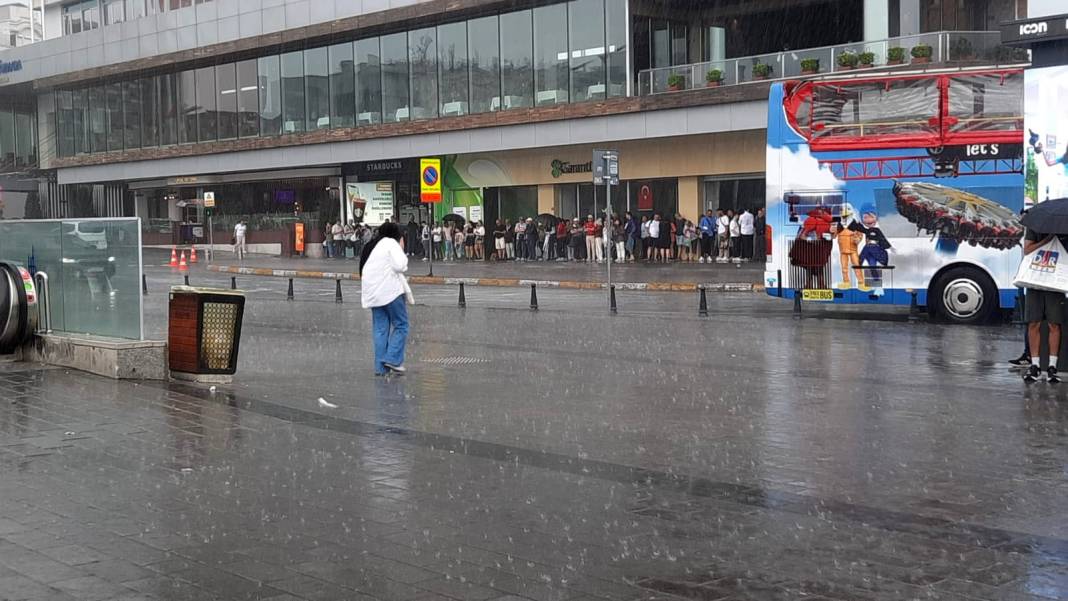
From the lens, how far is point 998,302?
18438 mm

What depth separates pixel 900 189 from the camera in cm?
1909

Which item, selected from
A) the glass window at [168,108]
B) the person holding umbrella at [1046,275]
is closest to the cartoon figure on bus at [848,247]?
the person holding umbrella at [1046,275]

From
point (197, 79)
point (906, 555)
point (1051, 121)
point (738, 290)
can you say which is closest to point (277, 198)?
point (197, 79)

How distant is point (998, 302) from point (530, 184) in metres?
30.7

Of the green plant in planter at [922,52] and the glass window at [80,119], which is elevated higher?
the glass window at [80,119]

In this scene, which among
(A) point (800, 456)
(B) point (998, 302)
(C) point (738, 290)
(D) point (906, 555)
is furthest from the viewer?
(C) point (738, 290)

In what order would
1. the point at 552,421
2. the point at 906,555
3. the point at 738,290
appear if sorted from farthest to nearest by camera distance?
the point at 738,290
the point at 552,421
the point at 906,555

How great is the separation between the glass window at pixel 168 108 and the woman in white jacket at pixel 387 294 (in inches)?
2069

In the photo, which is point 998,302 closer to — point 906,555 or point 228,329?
point 228,329

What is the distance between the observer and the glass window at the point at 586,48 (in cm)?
4266

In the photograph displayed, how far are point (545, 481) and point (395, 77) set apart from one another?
1764 inches

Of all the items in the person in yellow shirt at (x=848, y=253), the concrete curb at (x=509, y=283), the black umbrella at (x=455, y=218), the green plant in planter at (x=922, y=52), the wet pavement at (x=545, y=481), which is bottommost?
the wet pavement at (x=545, y=481)

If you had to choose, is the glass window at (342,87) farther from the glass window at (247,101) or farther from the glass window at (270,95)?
the glass window at (247,101)

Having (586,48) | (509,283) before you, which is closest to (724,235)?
(586,48)
